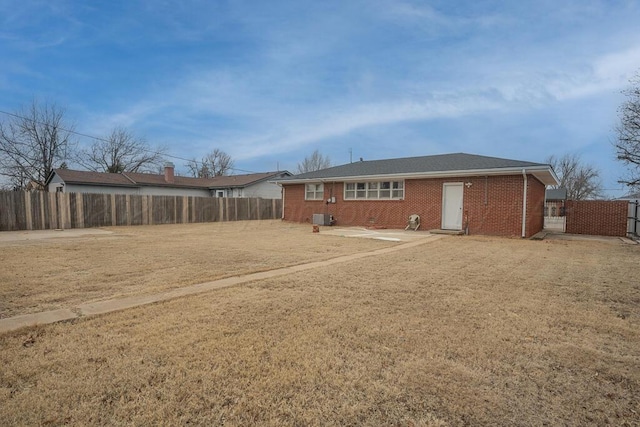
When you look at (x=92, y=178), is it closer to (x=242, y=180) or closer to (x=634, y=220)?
(x=242, y=180)

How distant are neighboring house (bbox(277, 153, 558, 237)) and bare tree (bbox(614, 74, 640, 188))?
2.76 meters

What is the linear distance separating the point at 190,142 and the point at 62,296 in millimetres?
40841

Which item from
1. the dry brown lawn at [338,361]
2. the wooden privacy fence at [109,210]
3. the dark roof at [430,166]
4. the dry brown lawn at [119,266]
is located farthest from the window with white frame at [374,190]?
the dry brown lawn at [338,361]

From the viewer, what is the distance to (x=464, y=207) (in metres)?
14.4

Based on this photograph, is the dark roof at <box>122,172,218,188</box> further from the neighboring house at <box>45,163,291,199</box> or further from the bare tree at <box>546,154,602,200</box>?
the bare tree at <box>546,154,602,200</box>

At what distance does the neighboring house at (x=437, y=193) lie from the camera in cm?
1315

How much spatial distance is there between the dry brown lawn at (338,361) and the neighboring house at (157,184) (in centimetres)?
2243

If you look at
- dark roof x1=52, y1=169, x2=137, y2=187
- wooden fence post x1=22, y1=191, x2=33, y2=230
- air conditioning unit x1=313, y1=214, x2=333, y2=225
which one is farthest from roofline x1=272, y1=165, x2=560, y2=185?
dark roof x1=52, y1=169, x2=137, y2=187

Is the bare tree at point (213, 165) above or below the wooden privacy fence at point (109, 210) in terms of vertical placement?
above

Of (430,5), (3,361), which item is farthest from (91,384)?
(430,5)

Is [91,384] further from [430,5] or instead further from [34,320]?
[430,5]

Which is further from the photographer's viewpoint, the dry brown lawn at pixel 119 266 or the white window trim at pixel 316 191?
the white window trim at pixel 316 191

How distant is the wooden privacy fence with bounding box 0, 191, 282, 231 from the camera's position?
15852 millimetres

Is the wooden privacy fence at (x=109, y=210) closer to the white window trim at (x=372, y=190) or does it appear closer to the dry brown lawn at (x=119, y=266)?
the dry brown lawn at (x=119, y=266)
